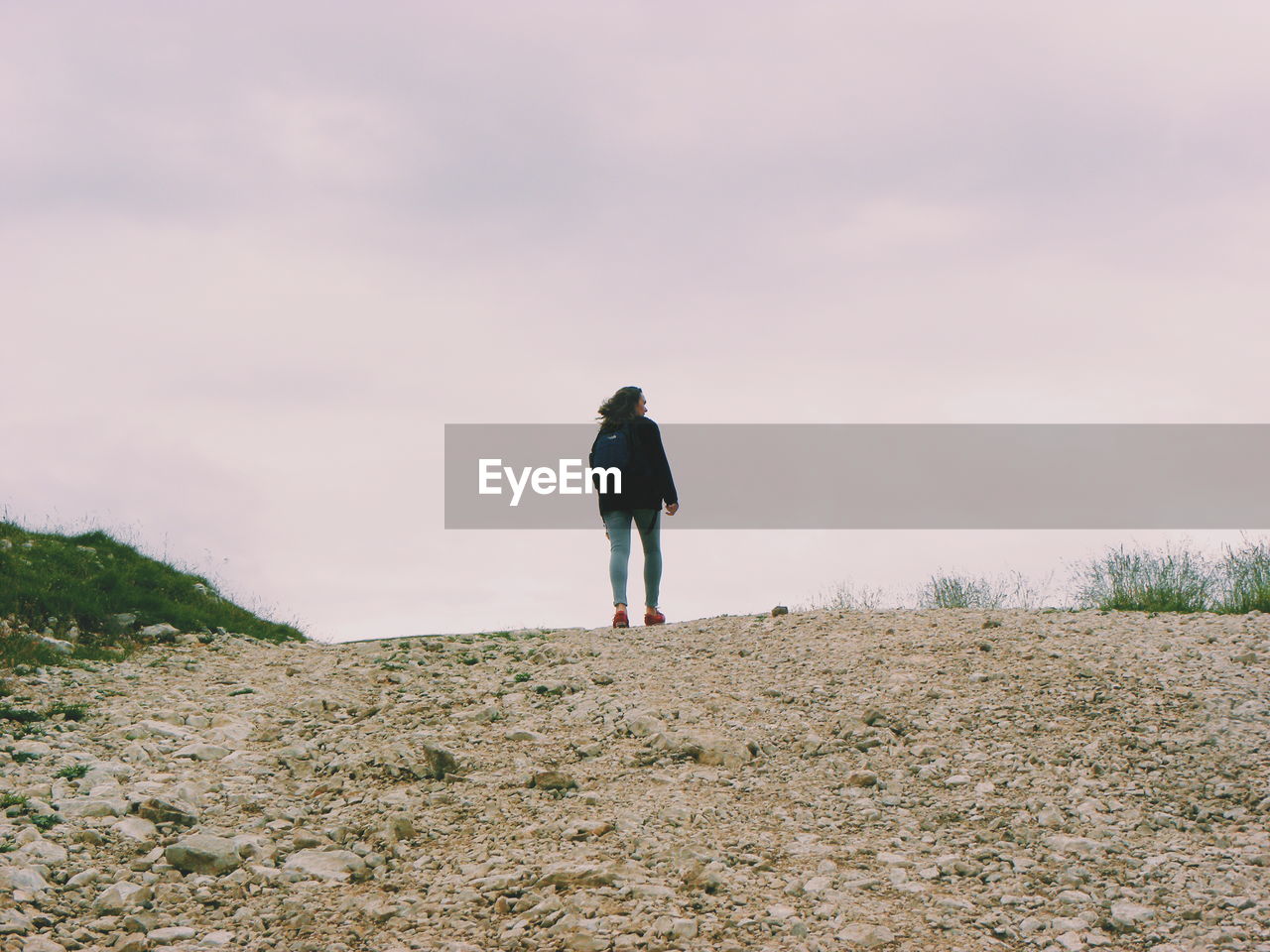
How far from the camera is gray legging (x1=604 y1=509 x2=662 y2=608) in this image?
12.7 metres

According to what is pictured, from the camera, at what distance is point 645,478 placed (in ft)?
41.9

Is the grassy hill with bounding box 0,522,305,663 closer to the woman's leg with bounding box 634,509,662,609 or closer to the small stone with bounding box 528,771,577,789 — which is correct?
the woman's leg with bounding box 634,509,662,609

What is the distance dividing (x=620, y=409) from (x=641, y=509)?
139cm

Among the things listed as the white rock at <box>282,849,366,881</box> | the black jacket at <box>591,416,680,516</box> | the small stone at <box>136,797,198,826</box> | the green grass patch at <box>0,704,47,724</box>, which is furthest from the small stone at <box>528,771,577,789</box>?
the black jacket at <box>591,416,680,516</box>

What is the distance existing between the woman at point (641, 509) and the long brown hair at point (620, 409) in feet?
0.12

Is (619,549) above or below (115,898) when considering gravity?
above

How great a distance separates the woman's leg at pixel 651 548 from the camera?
1286 cm

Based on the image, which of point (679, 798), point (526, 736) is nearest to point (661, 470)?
point (526, 736)

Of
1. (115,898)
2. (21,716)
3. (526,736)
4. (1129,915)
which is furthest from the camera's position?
(21,716)

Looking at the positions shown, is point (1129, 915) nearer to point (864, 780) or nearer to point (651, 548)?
point (864, 780)

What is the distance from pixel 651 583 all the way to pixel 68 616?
272 inches

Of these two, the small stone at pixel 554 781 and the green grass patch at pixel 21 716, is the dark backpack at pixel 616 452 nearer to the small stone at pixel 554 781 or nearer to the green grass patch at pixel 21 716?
the small stone at pixel 554 781

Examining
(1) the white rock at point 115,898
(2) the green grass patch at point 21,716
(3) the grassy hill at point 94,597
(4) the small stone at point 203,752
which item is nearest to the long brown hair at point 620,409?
(3) the grassy hill at point 94,597

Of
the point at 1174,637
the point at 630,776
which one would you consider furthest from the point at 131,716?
the point at 1174,637
